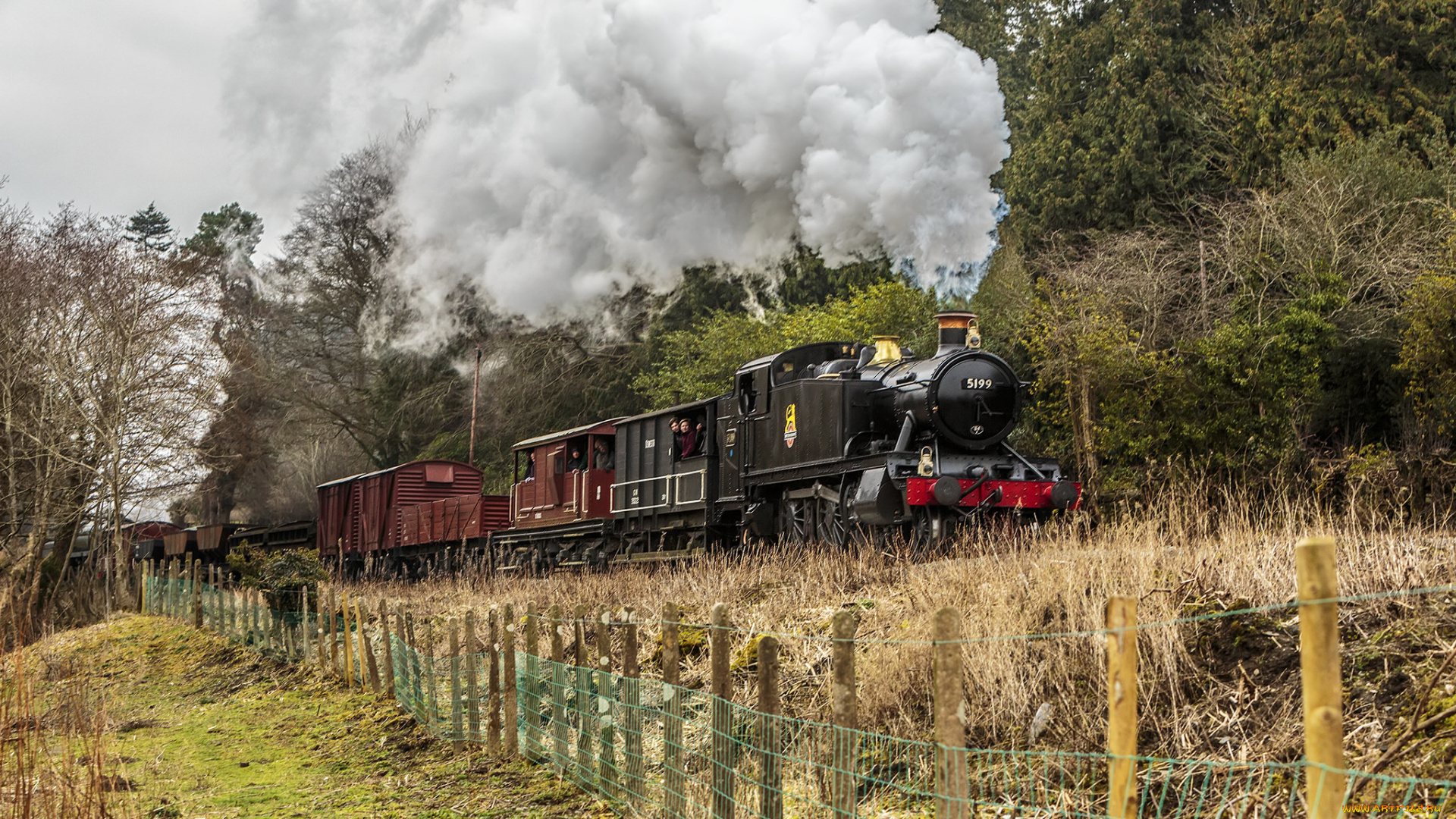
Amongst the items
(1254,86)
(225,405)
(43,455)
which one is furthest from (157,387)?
(1254,86)

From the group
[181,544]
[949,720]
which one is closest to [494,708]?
[949,720]

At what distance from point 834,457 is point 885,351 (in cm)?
219

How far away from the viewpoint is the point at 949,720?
3.62 meters

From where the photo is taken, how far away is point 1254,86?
24109 millimetres

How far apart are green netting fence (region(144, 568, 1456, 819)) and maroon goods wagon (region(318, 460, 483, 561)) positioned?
54.7 ft

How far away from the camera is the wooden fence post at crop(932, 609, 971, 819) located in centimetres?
360

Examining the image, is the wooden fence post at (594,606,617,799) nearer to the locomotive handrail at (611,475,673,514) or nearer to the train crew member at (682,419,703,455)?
the train crew member at (682,419,703,455)

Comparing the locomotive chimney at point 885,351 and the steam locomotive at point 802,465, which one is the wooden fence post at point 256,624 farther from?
the locomotive chimney at point 885,351

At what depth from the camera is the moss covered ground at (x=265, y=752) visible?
277 inches

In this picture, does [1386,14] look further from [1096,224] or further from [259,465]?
[259,465]

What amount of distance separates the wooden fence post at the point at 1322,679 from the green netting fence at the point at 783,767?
2 centimetres

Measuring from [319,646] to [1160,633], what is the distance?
9294 mm

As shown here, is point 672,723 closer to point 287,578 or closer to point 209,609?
point 287,578

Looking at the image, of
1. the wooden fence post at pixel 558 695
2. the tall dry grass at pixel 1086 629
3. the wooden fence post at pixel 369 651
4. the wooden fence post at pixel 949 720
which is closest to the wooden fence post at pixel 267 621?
the wooden fence post at pixel 369 651
